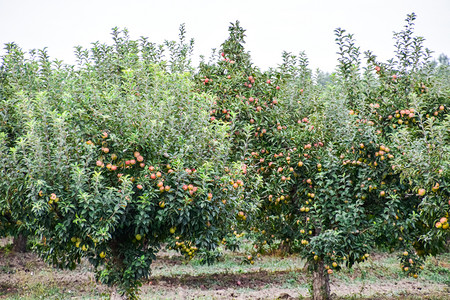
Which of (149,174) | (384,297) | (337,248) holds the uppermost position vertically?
(149,174)

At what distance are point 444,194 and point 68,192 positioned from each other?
17.4 ft

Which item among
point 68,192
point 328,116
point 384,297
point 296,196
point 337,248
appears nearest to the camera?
point 68,192

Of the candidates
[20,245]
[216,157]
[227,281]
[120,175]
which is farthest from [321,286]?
[20,245]

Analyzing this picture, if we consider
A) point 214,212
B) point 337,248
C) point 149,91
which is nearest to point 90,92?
point 149,91

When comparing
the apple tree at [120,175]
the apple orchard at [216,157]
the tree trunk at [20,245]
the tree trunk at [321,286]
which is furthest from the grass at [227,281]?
the apple tree at [120,175]

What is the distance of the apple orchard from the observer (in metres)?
5.60

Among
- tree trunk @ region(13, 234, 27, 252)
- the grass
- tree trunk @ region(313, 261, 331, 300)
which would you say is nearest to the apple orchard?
tree trunk @ region(313, 261, 331, 300)

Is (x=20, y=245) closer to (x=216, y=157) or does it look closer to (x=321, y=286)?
(x=321, y=286)

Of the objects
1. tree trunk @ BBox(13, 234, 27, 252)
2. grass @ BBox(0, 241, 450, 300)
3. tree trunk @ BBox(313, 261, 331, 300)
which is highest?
tree trunk @ BBox(13, 234, 27, 252)

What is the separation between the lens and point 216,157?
20.8ft

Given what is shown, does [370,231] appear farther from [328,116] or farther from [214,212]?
[214,212]

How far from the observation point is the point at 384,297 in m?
10.3

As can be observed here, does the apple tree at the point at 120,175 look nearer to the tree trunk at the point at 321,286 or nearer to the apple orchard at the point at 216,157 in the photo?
the apple orchard at the point at 216,157

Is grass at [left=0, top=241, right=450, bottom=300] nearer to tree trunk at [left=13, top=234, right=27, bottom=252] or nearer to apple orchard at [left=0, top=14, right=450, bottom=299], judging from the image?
tree trunk at [left=13, top=234, right=27, bottom=252]
